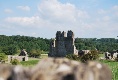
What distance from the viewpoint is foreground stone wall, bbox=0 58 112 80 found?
2320 millimetres

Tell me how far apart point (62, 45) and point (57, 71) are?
386ft

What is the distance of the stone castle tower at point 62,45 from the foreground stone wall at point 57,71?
115251 millimetres

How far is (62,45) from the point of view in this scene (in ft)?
394

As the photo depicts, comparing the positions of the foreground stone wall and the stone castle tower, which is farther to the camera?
the stone castle tower

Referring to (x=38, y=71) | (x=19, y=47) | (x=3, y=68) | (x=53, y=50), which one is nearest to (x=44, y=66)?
(x=38, y=71)

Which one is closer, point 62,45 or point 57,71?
point 57,71

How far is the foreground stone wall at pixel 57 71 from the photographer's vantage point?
2.32 metres

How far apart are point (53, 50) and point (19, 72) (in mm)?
116483

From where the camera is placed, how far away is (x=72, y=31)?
399 ft

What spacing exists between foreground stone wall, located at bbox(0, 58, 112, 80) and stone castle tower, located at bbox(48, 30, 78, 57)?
115251 mm

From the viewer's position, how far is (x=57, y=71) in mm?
2447

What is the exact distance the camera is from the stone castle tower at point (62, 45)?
390ft

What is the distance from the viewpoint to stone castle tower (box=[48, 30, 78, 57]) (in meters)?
119

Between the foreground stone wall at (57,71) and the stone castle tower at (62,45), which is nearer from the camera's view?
the foreground stone wall at (57,71)
